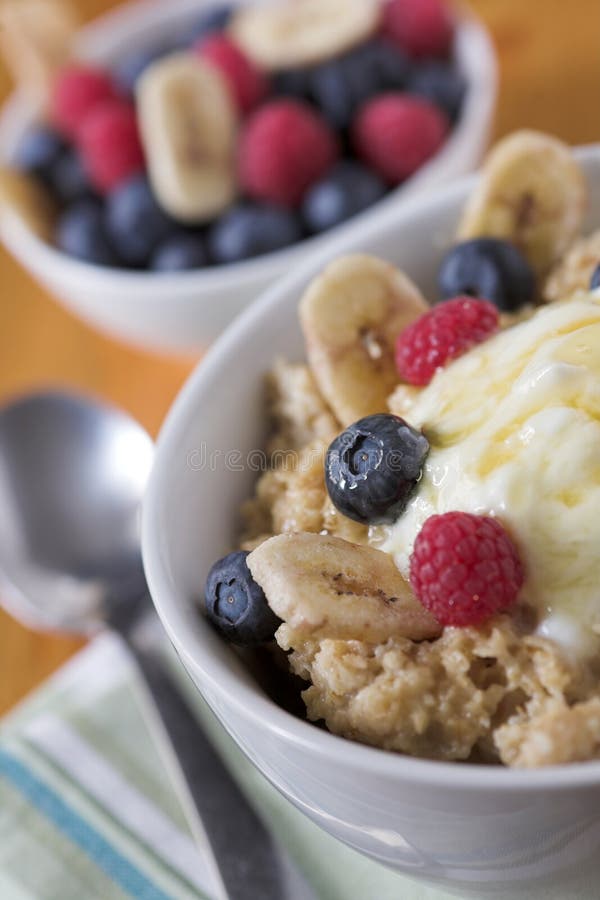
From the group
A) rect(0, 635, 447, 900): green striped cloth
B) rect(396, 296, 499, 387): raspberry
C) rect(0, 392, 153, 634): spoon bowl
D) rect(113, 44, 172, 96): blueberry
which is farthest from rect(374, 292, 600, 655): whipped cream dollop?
rect(113, 44, 172, 96): blueberry

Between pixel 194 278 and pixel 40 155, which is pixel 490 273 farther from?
pixel 40 155

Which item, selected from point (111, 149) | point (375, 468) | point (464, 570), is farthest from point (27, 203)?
point (464, 570)

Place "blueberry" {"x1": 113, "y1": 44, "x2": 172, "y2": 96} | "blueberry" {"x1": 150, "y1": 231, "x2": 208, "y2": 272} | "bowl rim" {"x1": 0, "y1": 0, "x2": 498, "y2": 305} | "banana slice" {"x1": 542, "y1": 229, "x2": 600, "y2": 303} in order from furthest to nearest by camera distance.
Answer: "blueberry" {"x1": 113, "y1": 44, "x2": 172, "y2": 96}, "blueberry" {"x1": 150, "y1": 231, "x2": 208, "y2": 272}, "bowl rim" {"x1": 0, "y1": 0, "x2": 498, "y2": 305}, "banana slice" {"x1": 542, "y1": 229, "x2": 600, "y2": 303}

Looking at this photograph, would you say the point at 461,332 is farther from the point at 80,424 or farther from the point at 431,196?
the point at 80,424

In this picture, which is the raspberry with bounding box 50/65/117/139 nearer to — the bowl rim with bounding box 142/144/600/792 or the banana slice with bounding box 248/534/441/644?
the bowl rim with bounding box 142/144/600/792

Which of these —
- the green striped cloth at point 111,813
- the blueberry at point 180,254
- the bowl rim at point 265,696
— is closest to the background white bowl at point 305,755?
the bowl rim at point 265,696
